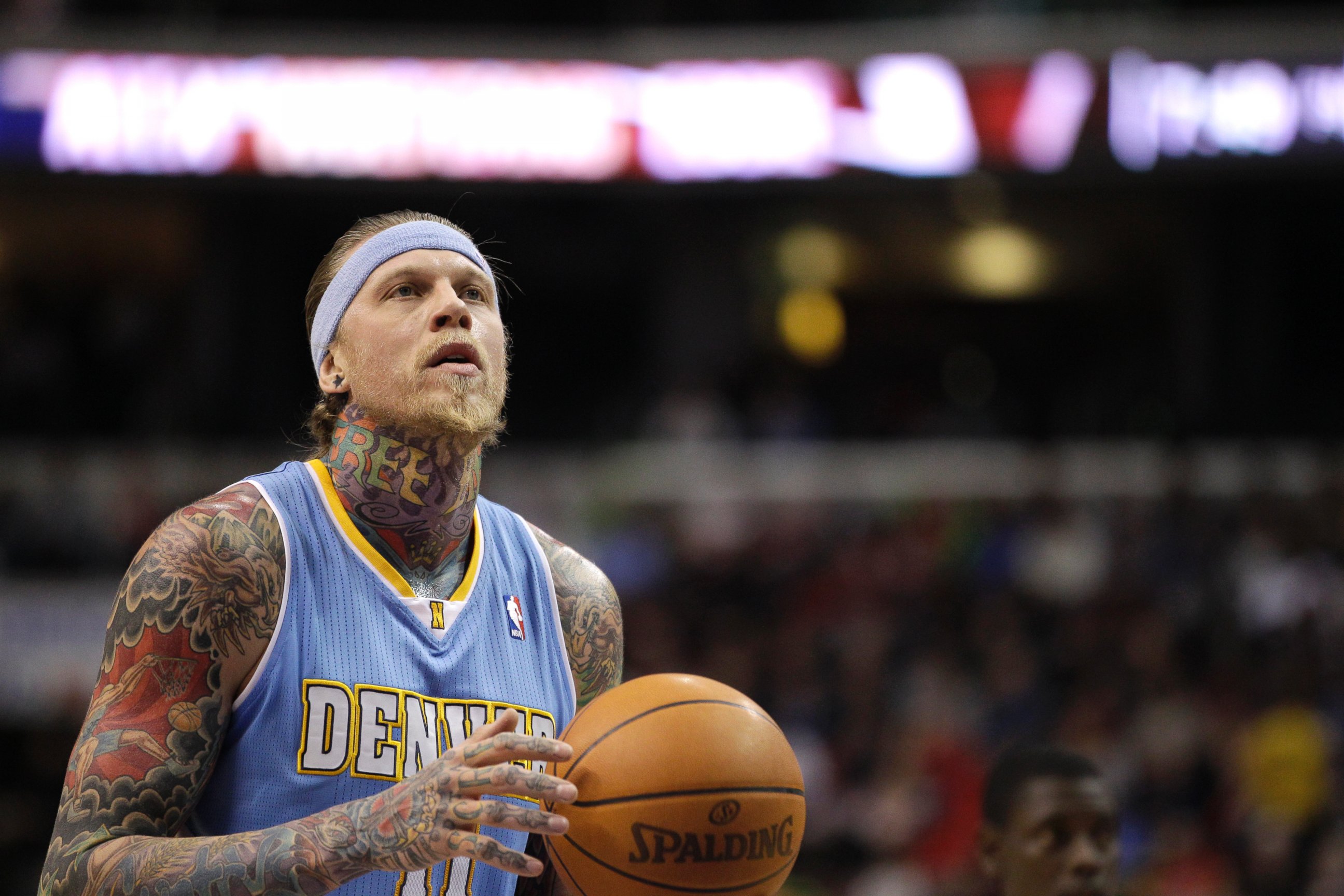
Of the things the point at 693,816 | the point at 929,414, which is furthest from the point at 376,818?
the point at 929,414

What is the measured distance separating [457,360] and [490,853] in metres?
1.10

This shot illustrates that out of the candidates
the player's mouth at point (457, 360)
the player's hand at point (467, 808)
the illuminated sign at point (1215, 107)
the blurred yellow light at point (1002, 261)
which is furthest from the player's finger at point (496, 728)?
the blurred yellow light at point (1002, 261)

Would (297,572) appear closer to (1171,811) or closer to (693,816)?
(693,816)

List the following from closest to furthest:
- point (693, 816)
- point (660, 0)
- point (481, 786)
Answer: point (481, 786)
point (693, 816)
point (660, 0)

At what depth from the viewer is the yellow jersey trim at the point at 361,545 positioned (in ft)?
9.36

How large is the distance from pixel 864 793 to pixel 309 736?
6160mm

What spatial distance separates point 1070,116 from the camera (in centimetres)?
1114

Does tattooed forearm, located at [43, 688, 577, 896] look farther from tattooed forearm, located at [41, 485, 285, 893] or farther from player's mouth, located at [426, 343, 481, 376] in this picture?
player's mouth, located at [426, 343, 481, 376]

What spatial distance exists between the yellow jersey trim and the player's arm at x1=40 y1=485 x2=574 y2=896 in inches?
6.6

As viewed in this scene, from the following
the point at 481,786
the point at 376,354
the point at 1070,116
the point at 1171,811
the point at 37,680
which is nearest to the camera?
the point at 481,786

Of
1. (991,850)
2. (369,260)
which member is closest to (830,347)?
(991,850)

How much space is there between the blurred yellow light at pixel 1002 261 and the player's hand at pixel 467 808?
1277cm

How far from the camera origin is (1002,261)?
570 inches

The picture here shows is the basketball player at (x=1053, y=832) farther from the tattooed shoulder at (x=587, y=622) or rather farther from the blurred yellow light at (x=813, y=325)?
the blurred yellow light at (x=813, y=325)
